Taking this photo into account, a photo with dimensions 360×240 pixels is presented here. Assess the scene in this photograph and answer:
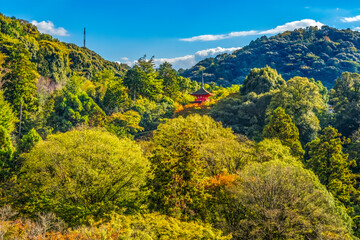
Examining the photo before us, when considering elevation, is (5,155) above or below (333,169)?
above

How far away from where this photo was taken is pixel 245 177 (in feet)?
61.1

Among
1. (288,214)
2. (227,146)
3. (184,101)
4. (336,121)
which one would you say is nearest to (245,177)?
(288,214)

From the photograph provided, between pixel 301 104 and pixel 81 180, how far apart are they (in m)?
30.2

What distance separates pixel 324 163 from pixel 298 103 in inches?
568

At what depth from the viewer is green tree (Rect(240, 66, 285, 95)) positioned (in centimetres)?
4875

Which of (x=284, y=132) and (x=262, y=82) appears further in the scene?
(x=262, y=82)

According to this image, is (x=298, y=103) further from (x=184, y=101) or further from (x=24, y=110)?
(x=24, y=110)

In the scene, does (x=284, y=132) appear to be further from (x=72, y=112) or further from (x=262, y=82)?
(x=72, y=112)

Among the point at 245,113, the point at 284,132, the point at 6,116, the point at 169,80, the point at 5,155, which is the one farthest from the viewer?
the point at 169,80

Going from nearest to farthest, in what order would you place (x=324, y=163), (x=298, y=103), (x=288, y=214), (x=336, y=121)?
(x=288, y=214), (x=324, y=163), (x=298, y=103), (x=336, y=121)

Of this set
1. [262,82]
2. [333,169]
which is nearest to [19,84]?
[262,82]

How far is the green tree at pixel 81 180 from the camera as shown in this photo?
21406 mm

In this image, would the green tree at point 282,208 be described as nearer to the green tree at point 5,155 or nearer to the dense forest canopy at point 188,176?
the dense forest canopy at point 188,176

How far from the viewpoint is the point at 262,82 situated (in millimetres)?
48875
